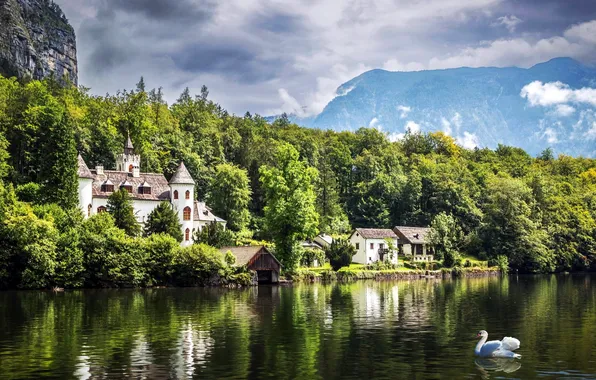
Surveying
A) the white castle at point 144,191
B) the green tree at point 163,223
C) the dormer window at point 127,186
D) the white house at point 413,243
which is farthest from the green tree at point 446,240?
the dormer window at point 127,186

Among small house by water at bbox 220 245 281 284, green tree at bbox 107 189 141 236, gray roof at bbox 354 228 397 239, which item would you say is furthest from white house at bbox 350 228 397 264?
green tree at bbox 107 189 141 236

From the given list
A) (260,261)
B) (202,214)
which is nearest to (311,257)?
(202,214)

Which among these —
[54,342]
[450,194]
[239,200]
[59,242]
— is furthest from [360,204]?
[54,342]

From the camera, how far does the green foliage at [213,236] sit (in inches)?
3238

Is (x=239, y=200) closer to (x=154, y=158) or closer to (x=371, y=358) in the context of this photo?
(x=154, y=158)

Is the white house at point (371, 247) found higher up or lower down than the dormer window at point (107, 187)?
lower down

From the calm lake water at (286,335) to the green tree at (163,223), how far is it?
2179cm

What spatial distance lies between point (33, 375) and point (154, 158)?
8639 cm

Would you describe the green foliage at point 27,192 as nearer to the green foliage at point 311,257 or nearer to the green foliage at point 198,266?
the green foliage at point 198,266

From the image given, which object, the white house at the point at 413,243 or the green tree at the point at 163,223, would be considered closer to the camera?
the green tree at the point at 163,223

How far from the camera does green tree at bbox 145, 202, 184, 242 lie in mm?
79125

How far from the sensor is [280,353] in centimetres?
2809

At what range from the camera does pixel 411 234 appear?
365 feet

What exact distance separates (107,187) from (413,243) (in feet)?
165
